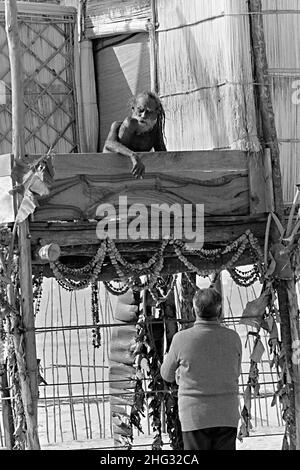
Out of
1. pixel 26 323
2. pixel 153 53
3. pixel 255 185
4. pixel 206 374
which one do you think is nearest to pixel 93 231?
pixel 26 323

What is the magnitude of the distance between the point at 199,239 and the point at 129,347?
356cm

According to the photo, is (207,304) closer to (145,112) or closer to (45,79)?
(145,112)

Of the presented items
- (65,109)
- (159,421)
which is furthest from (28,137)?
(159,421)

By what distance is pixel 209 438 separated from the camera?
648 centimetres

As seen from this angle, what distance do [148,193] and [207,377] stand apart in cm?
167

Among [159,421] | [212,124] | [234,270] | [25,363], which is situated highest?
[212,124]

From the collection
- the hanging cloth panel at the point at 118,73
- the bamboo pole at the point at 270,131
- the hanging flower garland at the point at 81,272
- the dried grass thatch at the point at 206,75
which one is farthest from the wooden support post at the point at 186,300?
the hanging flower garland at the point at 81,272

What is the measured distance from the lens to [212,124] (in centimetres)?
825

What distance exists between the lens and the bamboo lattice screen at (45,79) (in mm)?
10047

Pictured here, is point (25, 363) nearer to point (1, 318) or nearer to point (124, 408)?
point (1, 318)

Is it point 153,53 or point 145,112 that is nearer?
point 145,112

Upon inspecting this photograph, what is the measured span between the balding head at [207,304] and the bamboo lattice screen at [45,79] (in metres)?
3.96

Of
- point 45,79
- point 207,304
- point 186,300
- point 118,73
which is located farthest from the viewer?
point 186,300

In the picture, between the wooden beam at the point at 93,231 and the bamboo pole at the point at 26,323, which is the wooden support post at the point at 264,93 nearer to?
the wooden beam at the point at 93,231
